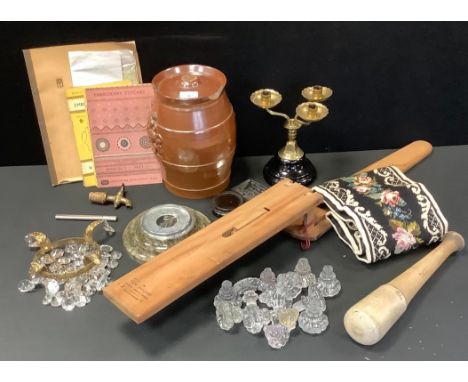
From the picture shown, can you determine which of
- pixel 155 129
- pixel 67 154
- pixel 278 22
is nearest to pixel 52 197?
pixel 67 154

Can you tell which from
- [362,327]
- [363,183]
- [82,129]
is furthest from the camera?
[82,129]

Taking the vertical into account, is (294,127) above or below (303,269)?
above

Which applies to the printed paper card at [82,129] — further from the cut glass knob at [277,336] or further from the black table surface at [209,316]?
the cut glass knob at [277,336]

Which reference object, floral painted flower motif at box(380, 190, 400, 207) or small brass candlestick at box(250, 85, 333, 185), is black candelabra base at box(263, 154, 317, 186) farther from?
floral painted flower motif at box(380, 190, 400, 207)

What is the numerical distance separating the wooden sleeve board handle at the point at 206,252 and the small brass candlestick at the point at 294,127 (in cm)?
10

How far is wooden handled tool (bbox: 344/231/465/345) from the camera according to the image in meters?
0.80

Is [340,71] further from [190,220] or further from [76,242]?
[76,242]

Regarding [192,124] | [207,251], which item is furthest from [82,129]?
[207,251]

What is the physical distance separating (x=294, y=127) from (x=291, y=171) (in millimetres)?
91

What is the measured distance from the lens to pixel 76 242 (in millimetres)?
1005

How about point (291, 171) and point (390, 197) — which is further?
point (291, 171)

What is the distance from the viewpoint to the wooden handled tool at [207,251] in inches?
31.5

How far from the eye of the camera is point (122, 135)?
3.63 feet

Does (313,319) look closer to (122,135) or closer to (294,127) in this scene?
(294,127)
